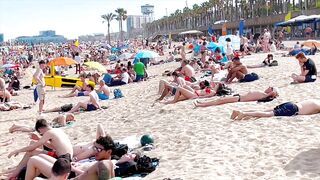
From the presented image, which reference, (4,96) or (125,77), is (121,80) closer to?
(125,77)

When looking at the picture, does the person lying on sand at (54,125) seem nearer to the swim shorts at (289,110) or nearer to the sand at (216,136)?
the sand at (216,136)

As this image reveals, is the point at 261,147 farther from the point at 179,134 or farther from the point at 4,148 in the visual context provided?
the point at 4,148

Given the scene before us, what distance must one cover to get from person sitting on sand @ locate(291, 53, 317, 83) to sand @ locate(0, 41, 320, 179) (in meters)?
0.19

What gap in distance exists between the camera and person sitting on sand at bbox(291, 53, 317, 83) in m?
10.1

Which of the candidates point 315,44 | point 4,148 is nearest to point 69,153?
point 4,148

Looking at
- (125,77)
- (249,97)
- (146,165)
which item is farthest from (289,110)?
(125,77)

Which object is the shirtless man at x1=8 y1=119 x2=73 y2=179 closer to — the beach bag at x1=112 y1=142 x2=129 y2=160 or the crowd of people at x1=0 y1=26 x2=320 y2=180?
the crowd of people at x1=0 y1=26 x2=320 y2=180

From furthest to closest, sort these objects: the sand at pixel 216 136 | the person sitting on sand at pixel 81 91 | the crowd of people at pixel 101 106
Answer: the person sitting on sand at pixel 81 91 → the sand at pixel 216 136 → the crowd of people at pixel 101 106

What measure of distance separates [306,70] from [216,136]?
174 inches

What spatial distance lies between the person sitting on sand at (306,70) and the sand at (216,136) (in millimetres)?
193

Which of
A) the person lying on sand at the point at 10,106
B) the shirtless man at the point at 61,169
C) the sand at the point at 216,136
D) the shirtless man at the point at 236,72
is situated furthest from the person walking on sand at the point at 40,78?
the shirtless man at the point at 61,169

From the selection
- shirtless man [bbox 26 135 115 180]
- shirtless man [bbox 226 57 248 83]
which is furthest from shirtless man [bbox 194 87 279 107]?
shirtless man [bbox 26 135 115 180]

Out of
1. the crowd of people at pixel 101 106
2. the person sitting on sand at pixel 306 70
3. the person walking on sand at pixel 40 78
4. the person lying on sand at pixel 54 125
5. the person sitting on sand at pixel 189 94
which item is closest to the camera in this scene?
the crowd of people at pixel 101 106

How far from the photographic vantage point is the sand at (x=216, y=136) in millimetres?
5469
